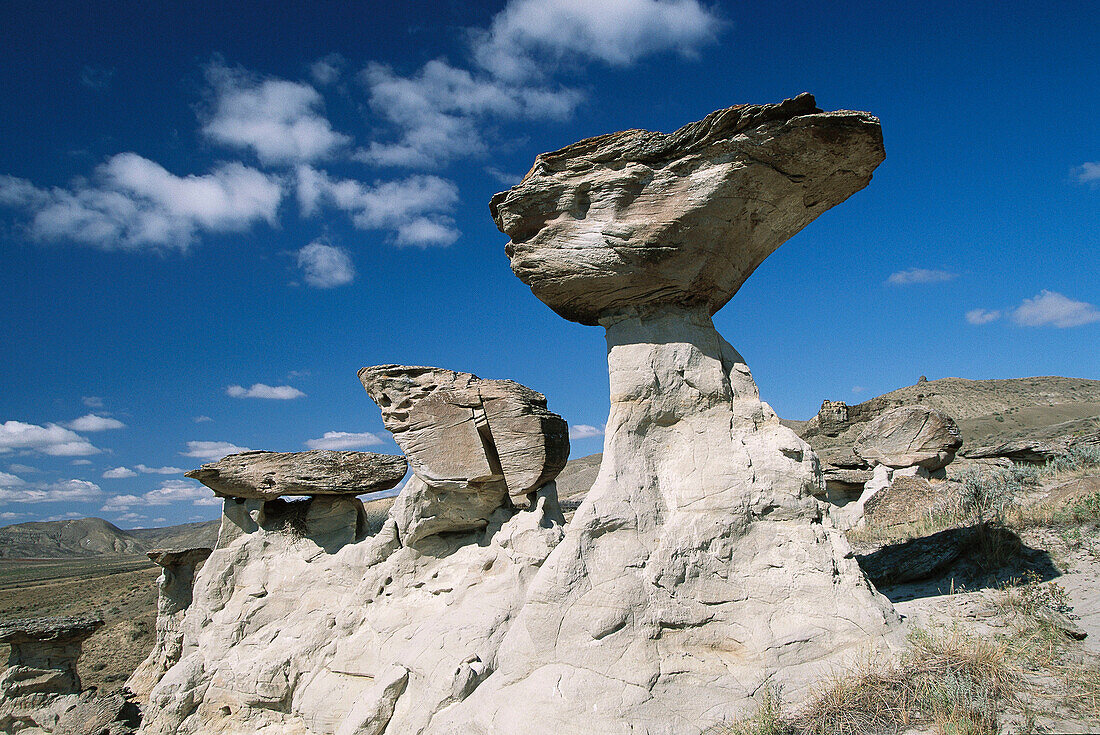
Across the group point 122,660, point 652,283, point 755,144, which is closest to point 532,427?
point 652,283

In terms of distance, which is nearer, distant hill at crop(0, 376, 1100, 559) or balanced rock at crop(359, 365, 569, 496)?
balanced rock at crop(359, 365, 569, 496)

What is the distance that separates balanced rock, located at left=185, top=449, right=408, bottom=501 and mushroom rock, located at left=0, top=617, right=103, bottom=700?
10.9ft

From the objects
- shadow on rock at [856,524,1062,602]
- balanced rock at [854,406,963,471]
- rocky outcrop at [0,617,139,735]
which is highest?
balanced rock at [854,406,963,471]

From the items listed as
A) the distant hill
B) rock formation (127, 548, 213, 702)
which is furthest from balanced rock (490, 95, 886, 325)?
the distant hill

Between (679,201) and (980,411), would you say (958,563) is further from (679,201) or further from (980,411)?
(980,411)

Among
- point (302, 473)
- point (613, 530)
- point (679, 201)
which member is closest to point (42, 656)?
point (302, 473)

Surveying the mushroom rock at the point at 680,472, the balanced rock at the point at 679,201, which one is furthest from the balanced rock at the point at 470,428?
the balanced rock at the point at 679,201

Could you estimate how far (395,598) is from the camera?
23.1ft

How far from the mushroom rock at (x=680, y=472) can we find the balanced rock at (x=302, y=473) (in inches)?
146

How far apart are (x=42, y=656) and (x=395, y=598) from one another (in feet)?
20.7

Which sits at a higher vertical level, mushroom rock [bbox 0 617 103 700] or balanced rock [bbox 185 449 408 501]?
balanced rock [bbox 185 449 408 501]

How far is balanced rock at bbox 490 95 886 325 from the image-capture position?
5.14 m

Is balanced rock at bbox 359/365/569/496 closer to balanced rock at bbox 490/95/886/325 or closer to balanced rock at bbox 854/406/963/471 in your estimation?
balanced rock at bbox 490/95/886/325

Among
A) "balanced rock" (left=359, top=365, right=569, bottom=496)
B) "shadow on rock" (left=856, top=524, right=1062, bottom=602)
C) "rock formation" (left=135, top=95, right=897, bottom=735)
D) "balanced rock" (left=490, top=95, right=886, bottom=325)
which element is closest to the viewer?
"rock formation" (left=135, top=95, right=897, bottom=735)
